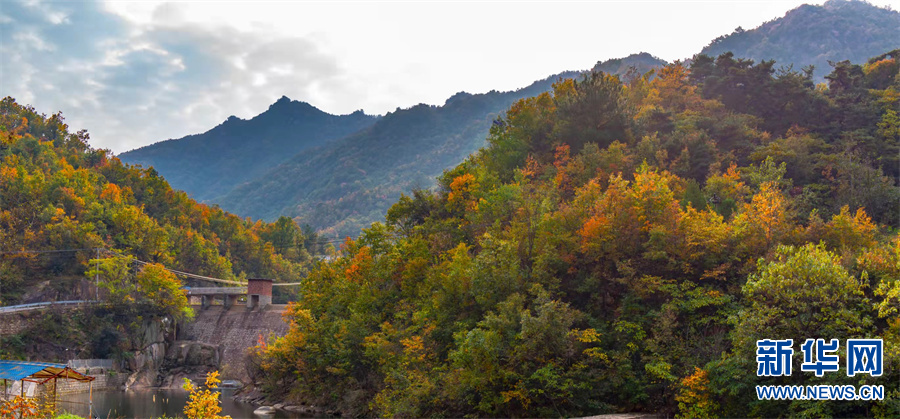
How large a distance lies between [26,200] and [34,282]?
10.2 metres

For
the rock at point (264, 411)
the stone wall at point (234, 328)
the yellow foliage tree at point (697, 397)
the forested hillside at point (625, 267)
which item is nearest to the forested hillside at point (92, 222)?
the stone wall at point (234, 328)

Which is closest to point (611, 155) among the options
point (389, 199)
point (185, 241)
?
point (185, 241)

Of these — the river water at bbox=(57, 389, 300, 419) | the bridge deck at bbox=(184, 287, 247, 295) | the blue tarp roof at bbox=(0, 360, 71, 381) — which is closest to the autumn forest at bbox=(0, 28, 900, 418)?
the river water at bbox=(57, 389, 300, 419)

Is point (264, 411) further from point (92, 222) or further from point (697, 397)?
point (92, 222)

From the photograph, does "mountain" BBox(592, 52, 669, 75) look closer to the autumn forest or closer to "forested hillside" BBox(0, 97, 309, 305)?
"forested hillside" BBox(0, 97, 309, 305)

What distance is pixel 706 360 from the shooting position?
92.1 ft

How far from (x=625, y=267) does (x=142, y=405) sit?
36074 mm

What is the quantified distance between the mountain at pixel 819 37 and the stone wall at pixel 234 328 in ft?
440

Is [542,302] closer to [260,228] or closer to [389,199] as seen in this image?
[260,228]

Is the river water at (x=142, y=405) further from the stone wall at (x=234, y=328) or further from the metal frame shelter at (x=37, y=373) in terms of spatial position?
the stone wall at (x=234, y=328)

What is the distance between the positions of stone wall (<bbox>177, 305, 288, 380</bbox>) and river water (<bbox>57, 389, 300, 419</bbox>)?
14.7 metres

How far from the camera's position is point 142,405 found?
1902 inches

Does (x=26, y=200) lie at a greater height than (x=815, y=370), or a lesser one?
greater

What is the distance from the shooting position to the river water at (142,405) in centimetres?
4175
